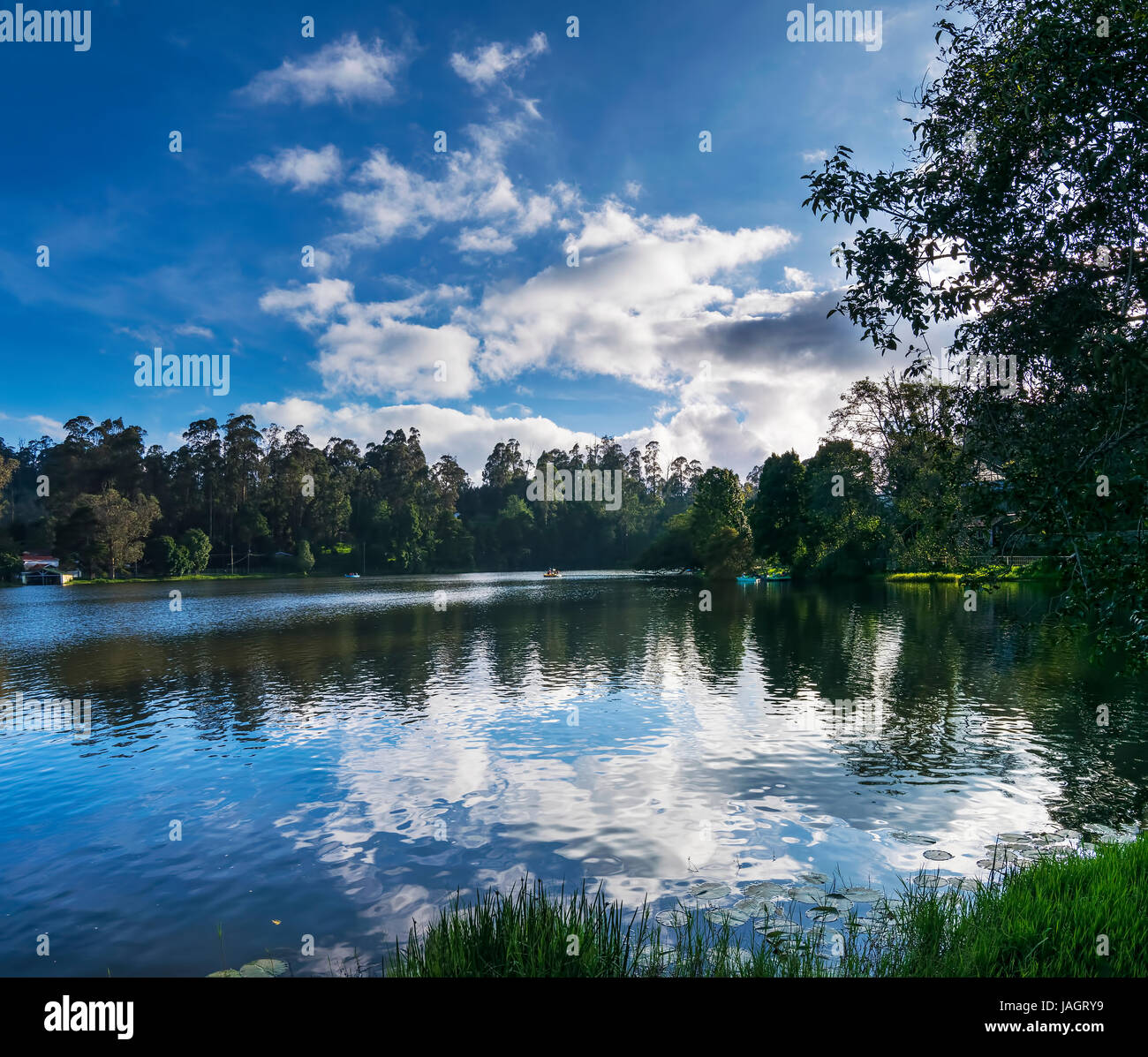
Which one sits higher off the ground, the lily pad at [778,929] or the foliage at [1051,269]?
the foliage at [1051,269]

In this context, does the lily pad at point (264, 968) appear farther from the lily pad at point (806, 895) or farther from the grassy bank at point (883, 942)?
the lily pad at point (806, 895)

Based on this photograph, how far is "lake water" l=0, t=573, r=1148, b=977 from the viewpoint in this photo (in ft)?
34.5

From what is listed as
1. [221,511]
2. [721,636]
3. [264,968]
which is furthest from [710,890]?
[221,511]

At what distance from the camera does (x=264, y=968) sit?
8383 mm

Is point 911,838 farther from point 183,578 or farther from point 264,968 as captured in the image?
point 183,578

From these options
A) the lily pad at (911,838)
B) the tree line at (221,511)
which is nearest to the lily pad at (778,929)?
the lily pad at (911,838)

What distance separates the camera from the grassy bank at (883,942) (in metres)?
6.80

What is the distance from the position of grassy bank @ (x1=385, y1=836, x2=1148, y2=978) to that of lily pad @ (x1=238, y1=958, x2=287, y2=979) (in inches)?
49.8

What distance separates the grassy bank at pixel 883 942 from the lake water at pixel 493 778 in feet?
6.17

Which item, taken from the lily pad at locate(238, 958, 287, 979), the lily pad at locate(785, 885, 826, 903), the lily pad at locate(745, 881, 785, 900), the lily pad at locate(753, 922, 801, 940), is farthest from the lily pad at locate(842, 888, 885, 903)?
the lily pad at locate(238, 958, 287, 979)

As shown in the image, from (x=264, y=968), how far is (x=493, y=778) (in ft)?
26.7

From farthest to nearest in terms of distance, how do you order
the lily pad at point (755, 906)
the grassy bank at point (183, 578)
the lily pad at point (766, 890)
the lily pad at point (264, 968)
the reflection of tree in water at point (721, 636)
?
the grassy bank at point (183, 578) → the reflection of tree in water at point (721, 636) → the lily pad at point (766, 890) → the lily pad at point (755, 906) → the lily pad at point (264, 968)

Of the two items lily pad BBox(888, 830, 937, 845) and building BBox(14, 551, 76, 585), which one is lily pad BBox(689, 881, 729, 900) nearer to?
lily pad BBox(888, 830, 937, 845)

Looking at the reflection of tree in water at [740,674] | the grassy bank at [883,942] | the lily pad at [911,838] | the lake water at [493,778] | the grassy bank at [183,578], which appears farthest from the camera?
the grassy bank at [183,578]
